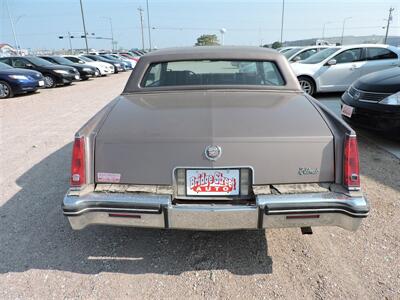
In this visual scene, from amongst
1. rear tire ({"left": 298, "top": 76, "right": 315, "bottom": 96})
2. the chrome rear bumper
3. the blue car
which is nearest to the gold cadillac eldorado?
the chrome rear bumper

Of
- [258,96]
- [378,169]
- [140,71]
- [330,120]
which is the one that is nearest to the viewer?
[330,120]

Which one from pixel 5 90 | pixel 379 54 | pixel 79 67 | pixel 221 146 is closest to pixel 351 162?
pixel 221 146

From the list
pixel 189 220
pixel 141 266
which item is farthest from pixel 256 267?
pixel 141 266

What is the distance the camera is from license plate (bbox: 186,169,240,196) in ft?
7.25

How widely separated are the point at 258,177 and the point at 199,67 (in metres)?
1.77

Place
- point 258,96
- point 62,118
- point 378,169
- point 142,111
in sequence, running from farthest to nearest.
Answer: point 62,118, point 378,169, point 258,96, point 142,111

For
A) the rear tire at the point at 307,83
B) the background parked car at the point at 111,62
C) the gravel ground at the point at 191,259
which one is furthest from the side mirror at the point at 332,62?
the background parked car at the point at 111,62

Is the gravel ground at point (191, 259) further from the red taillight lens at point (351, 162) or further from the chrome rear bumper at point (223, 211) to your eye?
the red taillight lens at point (351, 162)

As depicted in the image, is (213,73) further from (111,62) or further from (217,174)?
(111,62)

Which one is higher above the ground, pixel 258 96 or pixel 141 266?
pixel 258 96

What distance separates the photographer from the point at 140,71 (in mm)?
3295

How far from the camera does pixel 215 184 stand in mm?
2221

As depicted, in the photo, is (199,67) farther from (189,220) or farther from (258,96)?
(189,220)

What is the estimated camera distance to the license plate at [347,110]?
505 centimetres
